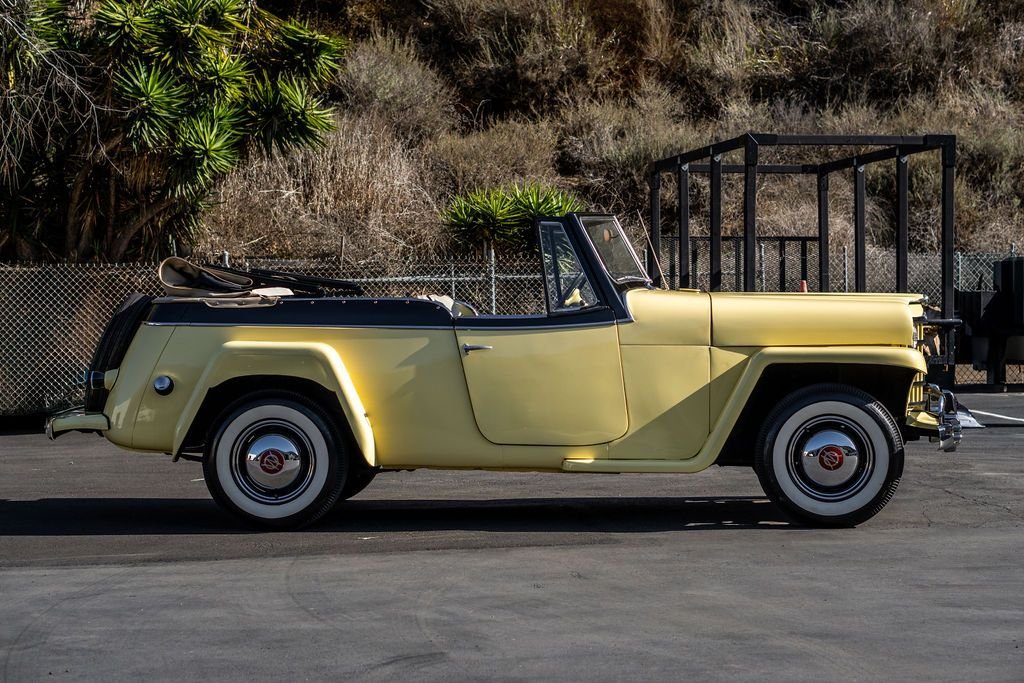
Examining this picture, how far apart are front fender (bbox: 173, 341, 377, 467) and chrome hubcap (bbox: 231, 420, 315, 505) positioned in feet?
0.97

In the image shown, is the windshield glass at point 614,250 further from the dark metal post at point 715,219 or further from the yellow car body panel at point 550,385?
the dark metal post at point 715,219

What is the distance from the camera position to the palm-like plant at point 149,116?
658 inches

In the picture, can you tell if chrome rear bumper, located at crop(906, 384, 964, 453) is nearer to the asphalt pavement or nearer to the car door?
the asphalt pavement

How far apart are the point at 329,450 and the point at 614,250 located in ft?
6.77

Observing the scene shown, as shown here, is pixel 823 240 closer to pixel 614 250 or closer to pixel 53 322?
pixel 614 250

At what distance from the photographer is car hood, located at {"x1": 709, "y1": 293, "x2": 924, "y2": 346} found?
757 centimetres

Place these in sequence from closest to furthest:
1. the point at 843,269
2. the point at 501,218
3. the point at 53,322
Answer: the point at 53,322
the point at 843,269
the point at 501,218

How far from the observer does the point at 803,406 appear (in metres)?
7.52

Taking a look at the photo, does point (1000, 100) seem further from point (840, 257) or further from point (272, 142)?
point (272, 142)

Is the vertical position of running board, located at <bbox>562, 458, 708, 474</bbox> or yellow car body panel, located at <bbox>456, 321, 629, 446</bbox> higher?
yellow car body panel, located at <bbox>456, 321, 629, 446</bbox>

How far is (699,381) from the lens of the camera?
7609 mm

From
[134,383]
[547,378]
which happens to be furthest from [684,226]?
[134,383]

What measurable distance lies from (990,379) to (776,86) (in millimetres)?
20677

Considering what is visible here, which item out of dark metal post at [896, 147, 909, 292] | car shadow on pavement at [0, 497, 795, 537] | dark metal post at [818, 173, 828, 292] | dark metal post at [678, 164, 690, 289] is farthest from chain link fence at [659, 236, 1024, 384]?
car shadow on pavement at [0, 497, 795, 537]
